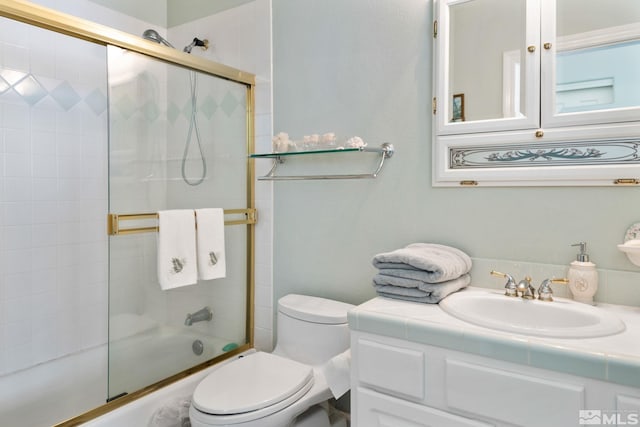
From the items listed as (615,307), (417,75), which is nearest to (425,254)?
(615,307)

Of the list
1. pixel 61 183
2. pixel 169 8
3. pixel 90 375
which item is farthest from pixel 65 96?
pixel 90 375

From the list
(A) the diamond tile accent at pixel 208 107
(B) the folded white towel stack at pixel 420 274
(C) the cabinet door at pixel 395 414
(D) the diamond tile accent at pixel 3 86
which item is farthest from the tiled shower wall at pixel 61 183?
(C) the cabinet door at pixel 395 414

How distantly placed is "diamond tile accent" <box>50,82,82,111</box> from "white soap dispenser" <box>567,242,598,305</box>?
2297mm

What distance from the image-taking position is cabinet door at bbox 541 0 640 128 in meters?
1.27

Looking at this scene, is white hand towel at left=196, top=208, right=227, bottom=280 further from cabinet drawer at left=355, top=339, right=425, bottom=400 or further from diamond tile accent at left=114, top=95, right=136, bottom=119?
cabinet drawer at left=355, top=339, right=425, bottom=400

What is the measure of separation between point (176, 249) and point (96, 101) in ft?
3.38

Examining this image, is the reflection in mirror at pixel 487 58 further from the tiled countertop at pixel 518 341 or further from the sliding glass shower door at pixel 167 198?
the sliding glass shower door at pixel 167 198

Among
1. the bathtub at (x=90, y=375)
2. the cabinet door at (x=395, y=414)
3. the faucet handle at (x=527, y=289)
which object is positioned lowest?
the bathtub at (x=90, y=375)

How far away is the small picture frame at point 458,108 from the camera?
153 cm

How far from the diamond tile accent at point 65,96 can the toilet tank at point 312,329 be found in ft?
4.72

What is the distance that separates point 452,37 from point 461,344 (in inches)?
43.9

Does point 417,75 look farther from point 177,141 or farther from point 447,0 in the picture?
point 177,141

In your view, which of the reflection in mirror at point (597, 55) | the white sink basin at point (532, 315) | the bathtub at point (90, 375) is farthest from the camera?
the bathtub at point (90, 375)

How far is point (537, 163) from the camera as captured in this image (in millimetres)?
1410
